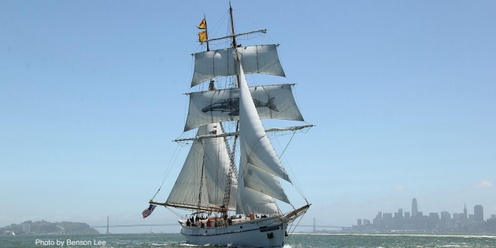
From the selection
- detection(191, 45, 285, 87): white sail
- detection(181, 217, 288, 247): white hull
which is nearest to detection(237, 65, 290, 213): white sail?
detection(181, 217, 288, 247): white hull

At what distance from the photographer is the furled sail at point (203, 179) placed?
7125cm

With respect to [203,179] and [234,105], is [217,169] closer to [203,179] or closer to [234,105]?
[203,179]

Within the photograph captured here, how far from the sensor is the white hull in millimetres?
54688

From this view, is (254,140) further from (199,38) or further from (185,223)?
(199,38)

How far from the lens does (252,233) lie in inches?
2203

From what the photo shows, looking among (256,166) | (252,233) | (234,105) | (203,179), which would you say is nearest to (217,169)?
(203,179)

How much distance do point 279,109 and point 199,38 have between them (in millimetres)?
17212

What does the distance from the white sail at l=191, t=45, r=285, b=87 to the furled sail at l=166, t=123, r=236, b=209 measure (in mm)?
8426

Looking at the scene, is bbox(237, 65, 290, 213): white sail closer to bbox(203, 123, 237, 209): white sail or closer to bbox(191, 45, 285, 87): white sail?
bbox(203, 123, 237, 209): white sail

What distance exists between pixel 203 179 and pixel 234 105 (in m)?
9.68

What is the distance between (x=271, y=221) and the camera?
5469cm

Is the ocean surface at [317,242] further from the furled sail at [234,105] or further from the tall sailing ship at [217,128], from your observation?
the furled sail at [234,105]

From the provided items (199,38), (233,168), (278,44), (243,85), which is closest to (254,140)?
(243,85)

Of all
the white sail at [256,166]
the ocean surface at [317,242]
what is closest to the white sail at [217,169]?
the ocean surface at [317,242]
